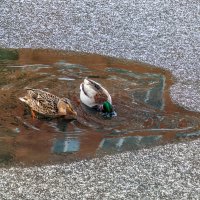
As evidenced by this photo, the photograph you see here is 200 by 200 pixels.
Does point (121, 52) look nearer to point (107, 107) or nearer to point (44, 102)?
point (107, 107)

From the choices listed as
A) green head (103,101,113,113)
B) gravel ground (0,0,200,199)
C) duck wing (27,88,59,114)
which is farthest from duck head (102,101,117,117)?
gravel ground (0,0,200,199)

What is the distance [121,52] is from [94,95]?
165cm

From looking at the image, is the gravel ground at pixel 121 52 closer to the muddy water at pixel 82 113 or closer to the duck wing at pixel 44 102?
the muddy water at pixel 82 113

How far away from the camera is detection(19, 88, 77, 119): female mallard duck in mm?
5512

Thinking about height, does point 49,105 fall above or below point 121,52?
below

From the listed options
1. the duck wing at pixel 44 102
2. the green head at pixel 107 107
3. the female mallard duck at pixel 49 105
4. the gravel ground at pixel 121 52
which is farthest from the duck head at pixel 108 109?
the gravel ground at pixel 121 52

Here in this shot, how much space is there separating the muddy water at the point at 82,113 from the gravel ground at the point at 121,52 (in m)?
0.16

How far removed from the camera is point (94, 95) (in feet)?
18.8

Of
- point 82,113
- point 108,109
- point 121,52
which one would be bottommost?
point 82,113

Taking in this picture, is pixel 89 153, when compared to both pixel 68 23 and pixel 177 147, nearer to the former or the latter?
pixel 177 147

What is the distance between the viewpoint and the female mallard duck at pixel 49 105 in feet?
18.1

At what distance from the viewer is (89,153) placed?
4992 millimetres

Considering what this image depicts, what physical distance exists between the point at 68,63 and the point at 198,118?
190 cm

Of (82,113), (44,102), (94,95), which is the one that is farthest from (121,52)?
(44,102)
